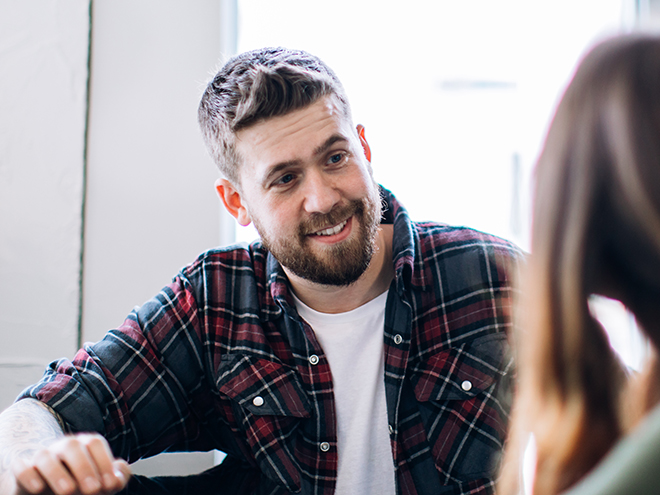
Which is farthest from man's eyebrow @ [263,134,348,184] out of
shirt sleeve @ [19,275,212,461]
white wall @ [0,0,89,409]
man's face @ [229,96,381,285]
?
white wall @ [0,0,89,409]

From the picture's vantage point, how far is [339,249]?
112 cm

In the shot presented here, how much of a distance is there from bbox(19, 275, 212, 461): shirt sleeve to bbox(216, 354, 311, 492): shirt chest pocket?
95 mm

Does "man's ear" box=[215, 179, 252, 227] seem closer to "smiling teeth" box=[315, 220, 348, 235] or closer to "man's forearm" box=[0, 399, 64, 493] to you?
"smiling teeth" box=[315, 220, 348, 235]

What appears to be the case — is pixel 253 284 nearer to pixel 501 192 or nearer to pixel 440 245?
pixel 440 245

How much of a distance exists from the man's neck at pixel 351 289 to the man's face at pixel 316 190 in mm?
61

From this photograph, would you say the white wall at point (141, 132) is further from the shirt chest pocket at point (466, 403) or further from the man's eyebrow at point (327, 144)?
the shirt chest pocket at point (466, 403)

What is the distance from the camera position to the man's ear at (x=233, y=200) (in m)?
1.29

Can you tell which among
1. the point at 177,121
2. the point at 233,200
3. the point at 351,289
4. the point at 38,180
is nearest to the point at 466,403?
the point at 351,289

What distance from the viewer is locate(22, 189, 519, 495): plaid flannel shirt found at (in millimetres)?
1091

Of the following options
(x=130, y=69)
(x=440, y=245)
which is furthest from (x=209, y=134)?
(x=440, y=245)

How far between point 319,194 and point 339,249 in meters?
0.12

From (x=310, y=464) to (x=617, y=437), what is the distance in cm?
78

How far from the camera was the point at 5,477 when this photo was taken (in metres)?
0.81

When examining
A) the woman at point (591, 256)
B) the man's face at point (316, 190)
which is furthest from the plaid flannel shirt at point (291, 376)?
the woman at point (591, 256)
